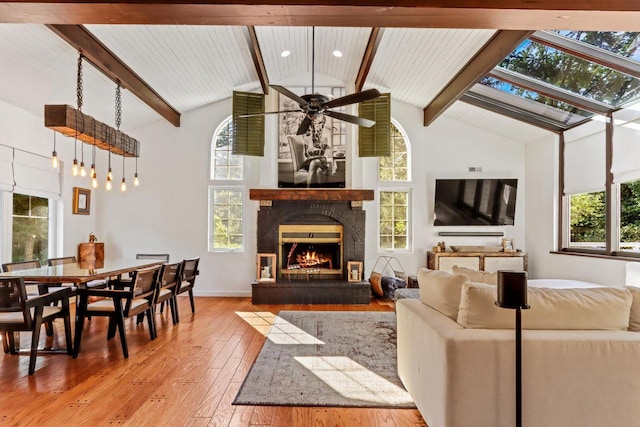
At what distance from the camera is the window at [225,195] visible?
6848 millimetres

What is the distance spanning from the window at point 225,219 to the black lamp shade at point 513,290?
18.2 feet

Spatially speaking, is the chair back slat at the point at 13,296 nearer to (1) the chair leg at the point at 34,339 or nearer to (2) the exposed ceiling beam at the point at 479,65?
(1) the chair leg at the point at 34,339

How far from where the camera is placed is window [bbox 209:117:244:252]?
685cm

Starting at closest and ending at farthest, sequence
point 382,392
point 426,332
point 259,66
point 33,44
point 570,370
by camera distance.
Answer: point 570,370
point 426,332
point 382,392
point 33,44
point 259,66

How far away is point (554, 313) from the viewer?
6.62 ft

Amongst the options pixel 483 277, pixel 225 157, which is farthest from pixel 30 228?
pixel 483 277

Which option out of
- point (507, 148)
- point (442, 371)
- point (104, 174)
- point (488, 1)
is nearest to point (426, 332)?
point (442, 371)

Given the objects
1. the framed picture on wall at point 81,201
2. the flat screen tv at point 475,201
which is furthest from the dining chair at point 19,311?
the flat screen tv at point 475,201

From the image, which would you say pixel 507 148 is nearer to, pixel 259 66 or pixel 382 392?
pixel 259 66

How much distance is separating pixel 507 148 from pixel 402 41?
316 centimetres

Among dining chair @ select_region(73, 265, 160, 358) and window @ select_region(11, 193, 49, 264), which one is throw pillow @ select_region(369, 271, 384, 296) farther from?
window @ select_region(11, 193, 49, 264)

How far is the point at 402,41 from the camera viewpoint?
16.5 ft

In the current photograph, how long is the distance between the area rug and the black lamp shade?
4.14ft

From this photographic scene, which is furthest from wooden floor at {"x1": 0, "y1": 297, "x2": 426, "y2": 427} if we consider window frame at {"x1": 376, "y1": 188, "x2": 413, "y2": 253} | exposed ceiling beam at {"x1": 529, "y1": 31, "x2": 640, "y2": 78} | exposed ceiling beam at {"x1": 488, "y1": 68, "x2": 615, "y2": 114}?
exposed ceiling beam at {"x1": 488, "y1": 68, "x2": 615, "y2": 114}
